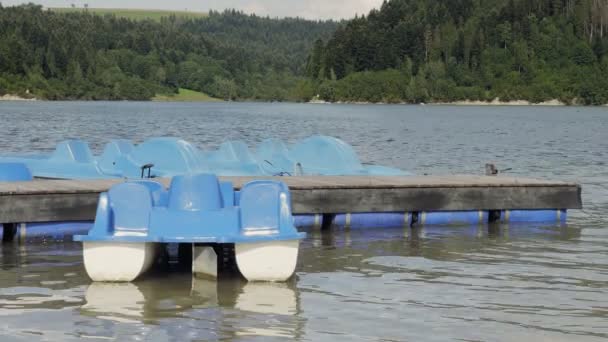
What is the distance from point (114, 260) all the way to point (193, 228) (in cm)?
105

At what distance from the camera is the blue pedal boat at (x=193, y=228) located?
12922 mm

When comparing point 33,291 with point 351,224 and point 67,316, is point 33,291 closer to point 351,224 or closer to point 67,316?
point 67,316

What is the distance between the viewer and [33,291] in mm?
13000

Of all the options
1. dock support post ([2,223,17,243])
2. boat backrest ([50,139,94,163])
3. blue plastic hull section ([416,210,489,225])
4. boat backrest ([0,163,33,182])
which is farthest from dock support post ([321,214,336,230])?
boat backrest ([50,139,94,163])

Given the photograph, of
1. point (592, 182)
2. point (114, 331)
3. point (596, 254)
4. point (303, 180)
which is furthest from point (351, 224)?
point (592, 182)

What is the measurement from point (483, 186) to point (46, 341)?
1036 centimetres

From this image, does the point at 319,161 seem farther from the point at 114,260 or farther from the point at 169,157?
the point at 114,260

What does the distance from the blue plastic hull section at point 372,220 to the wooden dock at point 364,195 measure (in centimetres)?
23

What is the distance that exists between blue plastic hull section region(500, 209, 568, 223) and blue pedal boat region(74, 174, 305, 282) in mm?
7417

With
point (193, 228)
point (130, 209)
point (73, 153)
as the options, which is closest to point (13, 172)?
point (73, 153)

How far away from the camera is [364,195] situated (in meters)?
18.3

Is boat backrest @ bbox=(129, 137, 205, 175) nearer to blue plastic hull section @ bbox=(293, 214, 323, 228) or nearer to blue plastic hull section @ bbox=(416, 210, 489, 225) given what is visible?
blue plastic hull section @ bbox=(293, 214, 323, 228)

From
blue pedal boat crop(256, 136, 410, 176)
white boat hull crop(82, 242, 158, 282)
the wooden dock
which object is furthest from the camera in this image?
blue pedal boat crop(256, 136, 410, 176)

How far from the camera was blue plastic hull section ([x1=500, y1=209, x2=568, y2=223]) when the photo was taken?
19859 mm
